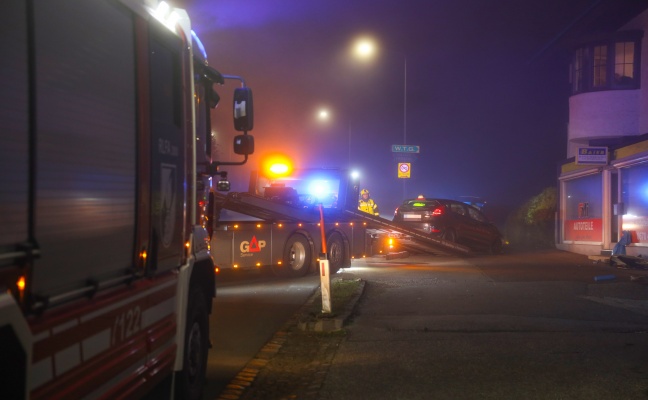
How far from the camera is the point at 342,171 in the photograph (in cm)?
2122

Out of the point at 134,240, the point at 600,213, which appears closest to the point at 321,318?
the point at 134,240

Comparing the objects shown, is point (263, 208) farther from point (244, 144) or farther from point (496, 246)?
point (496, 246)

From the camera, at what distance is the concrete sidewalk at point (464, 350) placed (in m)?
6.46

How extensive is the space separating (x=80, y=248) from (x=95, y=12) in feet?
4.16

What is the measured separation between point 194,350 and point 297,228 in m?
10.3

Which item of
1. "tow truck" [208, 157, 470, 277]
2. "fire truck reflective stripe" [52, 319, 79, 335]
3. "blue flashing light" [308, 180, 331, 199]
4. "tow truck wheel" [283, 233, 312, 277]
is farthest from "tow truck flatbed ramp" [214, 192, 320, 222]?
"fire truck reflective stripe" [52, 319, 79, 335]

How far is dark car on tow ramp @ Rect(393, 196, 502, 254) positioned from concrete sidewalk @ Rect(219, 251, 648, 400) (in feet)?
33.1

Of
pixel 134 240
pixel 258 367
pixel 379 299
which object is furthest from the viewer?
pixel 379 299

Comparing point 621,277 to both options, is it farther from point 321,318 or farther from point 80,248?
point 80,248

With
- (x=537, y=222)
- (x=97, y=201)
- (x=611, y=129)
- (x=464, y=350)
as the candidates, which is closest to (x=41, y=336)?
(x=97, y=201)

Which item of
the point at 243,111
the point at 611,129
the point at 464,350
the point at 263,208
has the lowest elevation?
the point at 464,350

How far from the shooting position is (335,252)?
17.6m

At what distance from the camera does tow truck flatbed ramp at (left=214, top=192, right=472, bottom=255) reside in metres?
15.1

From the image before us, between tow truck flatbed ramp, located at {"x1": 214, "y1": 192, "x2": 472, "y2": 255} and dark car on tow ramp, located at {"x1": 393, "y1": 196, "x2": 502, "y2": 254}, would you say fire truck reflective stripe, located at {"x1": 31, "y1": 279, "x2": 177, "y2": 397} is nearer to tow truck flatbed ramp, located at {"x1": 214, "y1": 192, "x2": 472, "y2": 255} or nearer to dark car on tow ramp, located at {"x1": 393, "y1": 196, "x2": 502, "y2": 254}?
tow truck flatbed ramp, located at {"x1": 214, "y1": 192, "x2": 472, "y2": 255}
